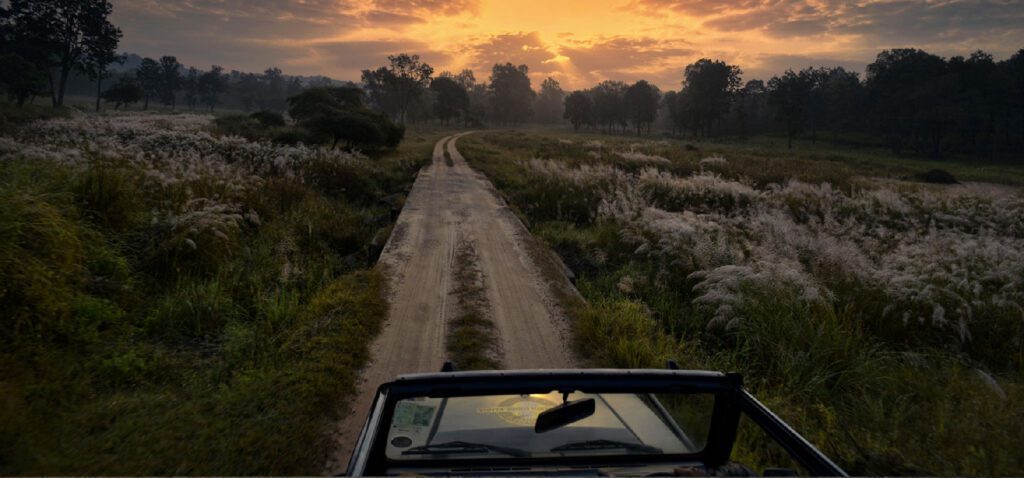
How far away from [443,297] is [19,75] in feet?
192

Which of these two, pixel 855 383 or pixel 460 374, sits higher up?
pixel 460 374

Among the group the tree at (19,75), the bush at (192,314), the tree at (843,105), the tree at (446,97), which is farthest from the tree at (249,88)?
the bush at (192,314)

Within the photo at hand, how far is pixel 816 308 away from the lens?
7.39 metres

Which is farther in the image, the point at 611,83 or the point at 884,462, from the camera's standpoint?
the point at 611,83

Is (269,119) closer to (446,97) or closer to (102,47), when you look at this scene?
(102,47)

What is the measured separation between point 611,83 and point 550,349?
499 feet

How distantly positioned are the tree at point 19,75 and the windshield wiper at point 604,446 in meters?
60.7

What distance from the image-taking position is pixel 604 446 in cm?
294

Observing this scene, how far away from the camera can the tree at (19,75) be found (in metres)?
44.4

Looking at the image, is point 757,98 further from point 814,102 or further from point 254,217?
point 254,217

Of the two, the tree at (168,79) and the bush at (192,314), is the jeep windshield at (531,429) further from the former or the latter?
the tree at (168,79)

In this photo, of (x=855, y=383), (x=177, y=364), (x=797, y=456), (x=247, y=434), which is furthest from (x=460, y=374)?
(x=855, y=383)

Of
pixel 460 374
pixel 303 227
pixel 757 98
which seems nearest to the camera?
pixel 460 374

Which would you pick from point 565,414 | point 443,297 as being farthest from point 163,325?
point 565,414
